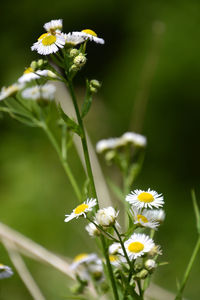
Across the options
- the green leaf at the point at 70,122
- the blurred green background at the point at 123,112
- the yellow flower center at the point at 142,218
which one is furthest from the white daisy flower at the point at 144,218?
the blurred green background at the point at 123,112

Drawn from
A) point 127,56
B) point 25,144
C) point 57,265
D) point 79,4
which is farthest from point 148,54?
point 57,265

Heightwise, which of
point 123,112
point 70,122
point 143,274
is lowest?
point 143,274

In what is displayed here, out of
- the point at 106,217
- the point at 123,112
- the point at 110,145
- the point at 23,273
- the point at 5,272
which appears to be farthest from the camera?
the point at 123,112

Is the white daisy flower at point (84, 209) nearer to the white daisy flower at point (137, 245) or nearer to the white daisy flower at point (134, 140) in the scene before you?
the white daisy flower at point (137, 245)

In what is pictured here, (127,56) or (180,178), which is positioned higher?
(127,56)

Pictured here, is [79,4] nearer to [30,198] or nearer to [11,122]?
[11,122]

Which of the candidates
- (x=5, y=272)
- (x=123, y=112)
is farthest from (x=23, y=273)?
(x=123, y=112)

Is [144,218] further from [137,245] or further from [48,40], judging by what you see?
[48,40]

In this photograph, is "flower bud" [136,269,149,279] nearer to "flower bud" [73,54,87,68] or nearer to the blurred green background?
"flower bud" [73,54,87,68]
